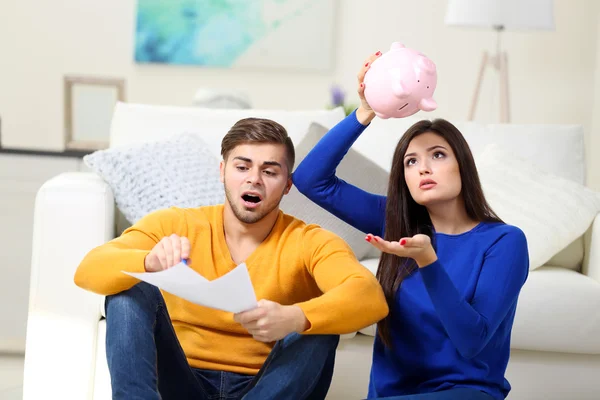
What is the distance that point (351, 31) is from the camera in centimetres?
486

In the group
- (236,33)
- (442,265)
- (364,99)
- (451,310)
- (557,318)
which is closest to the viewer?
(451,310)

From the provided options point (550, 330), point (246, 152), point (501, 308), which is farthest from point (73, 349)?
point (550, 330)

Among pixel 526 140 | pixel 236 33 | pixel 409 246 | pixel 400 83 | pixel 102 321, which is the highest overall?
pixel 236 33

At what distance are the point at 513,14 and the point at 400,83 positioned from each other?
2.52m

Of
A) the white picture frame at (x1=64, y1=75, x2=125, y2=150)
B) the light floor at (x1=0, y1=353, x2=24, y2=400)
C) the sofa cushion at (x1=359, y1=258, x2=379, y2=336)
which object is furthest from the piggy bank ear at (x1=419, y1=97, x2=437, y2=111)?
the white picture frame at (x1=64, y1=75, x2=125, y2=150)

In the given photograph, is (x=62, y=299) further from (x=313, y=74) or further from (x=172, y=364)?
(x=313, y=74)

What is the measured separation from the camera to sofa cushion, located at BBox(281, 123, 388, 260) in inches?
99.7

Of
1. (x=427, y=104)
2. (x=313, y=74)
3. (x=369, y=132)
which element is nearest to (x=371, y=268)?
(x=369, y=132)

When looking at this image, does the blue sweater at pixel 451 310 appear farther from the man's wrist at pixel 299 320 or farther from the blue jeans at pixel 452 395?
the man's wrist at pixel 299 320

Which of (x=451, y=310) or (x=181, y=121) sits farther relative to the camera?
(x=181, y=121)

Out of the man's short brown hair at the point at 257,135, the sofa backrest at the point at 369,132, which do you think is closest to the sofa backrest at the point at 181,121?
the sofa backrest at the point at 369,132

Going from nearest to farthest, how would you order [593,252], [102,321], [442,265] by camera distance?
[442,265] < [102,321] < [593,252]

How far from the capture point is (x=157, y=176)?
2.49 metres

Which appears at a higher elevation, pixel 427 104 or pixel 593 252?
pixel 427 104
